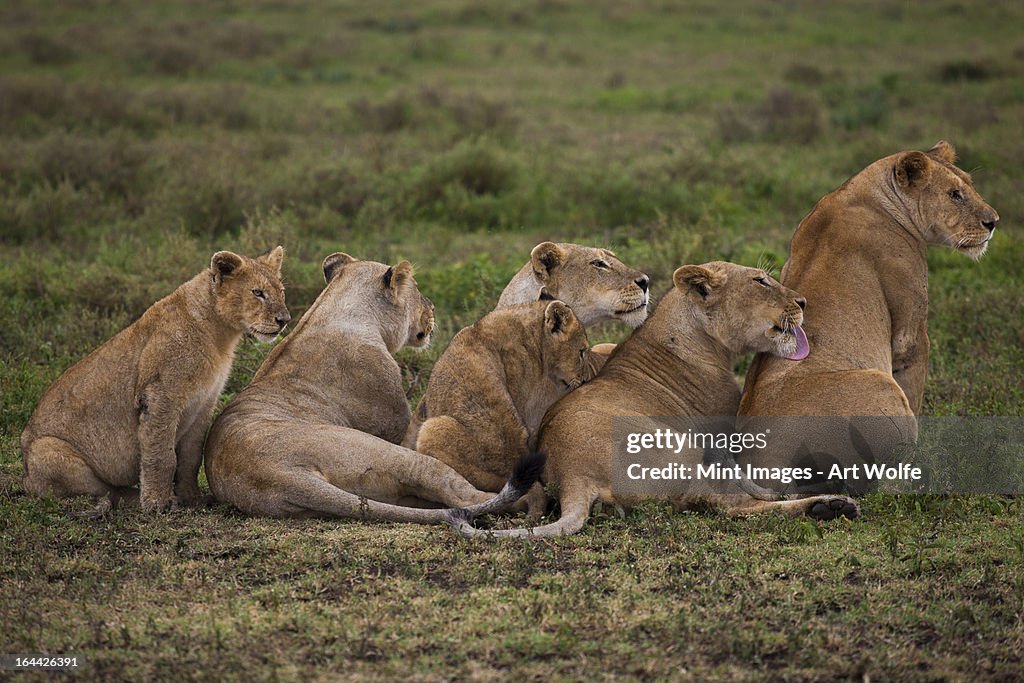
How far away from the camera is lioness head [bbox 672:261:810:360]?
6.23 metres

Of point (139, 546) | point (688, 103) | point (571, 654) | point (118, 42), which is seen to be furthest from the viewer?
point (118, 42)

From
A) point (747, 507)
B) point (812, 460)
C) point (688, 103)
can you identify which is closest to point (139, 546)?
point (747, 507)

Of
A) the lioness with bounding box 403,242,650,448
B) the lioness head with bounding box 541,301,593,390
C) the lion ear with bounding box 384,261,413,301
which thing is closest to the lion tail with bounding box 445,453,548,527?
the lioness head with bounding box 541,301,593,390

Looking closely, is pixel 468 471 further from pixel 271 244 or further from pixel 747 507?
pixel 271 244

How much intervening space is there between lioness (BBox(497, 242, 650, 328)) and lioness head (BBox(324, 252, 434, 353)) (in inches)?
26.1

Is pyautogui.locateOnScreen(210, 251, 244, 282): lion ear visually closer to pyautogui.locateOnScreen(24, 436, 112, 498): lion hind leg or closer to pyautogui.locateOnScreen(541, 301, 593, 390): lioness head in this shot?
pyautogui.locateOnScreen(24, 436, 112, 498): lion hind leg

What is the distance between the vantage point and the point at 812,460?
591 cm

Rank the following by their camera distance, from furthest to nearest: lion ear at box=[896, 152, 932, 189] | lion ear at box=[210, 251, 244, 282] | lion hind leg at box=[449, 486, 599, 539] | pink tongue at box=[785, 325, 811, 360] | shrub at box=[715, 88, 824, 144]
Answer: shrub at box=[715, 88, 824, 144] < lion ear at box=[896, 152, 932, 189] < pink tongue at box=[785, 325, 811, 360] < lion ear at box=[210, 251, 244, 282] < lion hind leg at box=[449, 486, 599, 539]

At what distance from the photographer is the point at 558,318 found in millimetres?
6273

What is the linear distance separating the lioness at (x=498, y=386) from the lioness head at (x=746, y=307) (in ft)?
2.06

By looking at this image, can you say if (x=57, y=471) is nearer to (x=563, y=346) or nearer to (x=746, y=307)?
(x=563, y=346)

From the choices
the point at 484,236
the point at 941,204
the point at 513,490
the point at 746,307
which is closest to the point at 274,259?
the point at 513,490

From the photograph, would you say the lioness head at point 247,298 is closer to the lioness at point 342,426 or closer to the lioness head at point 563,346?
the lioness at point 342,426

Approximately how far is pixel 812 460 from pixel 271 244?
17.5ft
